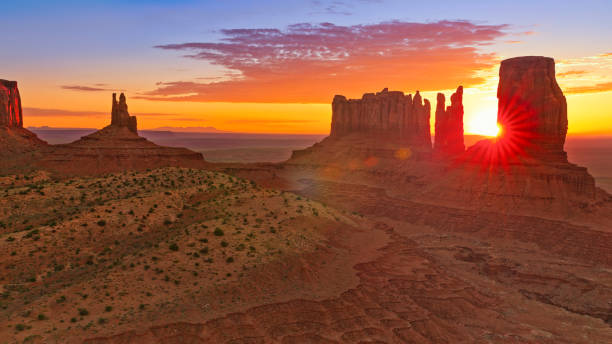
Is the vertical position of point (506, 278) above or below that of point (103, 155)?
below

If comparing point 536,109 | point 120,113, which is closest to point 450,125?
point 536,109

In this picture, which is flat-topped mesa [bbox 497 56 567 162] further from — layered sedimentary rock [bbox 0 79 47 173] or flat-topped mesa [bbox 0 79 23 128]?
flat-topped mesa [bbox 0 79 23 128]

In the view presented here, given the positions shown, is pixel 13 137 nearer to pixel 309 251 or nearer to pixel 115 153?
pixel 115 153

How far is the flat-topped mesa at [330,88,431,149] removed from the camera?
137500mm

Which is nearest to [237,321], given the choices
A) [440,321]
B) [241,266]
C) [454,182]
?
[241,266]

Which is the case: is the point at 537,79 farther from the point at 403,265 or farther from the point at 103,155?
the point at 103,155

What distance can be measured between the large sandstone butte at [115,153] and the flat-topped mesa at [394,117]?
68331mm

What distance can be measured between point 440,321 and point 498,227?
43852 millimetres

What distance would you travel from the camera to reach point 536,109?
8144 centimetres

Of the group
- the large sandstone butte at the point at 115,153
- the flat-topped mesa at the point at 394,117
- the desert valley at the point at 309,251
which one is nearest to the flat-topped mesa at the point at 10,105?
the desert valley at the point at 309,251

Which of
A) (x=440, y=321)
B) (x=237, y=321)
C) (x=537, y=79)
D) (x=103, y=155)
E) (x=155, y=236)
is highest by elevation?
(x=537, y=79)

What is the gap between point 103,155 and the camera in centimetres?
8575

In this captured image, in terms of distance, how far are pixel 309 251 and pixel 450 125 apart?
93.8 m

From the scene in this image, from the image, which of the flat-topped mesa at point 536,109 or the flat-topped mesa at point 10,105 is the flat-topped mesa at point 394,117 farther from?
the flat-topped mesa at point 10,105
